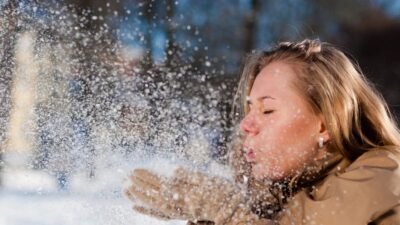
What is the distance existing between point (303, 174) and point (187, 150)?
1.43 m

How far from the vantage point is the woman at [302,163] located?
1299 millimetres

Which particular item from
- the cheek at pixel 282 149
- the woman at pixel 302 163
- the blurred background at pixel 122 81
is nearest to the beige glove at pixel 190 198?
the woman at pixel 302 163

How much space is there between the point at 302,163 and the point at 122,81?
468 cm

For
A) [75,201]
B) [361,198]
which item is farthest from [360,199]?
[75,201]

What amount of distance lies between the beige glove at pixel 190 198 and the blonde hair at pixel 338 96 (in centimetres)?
30

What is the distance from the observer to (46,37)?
612 cm

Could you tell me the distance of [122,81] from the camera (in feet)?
19.6

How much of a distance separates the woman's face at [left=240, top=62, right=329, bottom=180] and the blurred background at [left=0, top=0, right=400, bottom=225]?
0.50 metres

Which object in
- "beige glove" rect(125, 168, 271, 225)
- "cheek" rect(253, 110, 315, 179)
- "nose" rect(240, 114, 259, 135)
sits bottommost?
"beige glove" rect(125, 168, 271, 225)

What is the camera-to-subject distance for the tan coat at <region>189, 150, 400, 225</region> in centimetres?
128

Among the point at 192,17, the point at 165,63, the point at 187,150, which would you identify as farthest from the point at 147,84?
the point at 187,150

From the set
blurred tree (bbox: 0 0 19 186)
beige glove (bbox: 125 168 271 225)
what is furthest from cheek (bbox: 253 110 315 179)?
blurred tree (bbox: 0 0 19 186)

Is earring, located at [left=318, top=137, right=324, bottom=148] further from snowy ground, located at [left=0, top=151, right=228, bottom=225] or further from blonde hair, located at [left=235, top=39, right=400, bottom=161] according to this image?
snowy ground, located at [left=0, top=151, right=228, bottom=225]

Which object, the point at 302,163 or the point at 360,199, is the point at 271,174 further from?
the point at 360,199
